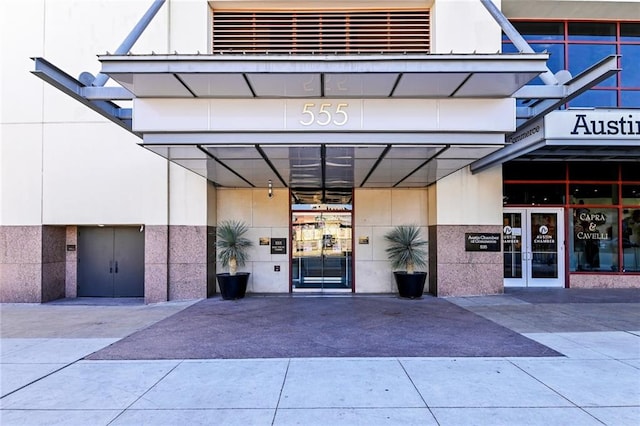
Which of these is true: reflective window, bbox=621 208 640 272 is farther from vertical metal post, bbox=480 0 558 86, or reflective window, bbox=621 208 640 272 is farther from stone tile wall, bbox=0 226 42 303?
stone tile wall, bbox=0 226 42 303

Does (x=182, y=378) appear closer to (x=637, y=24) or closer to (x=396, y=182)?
(x=396, y=182)

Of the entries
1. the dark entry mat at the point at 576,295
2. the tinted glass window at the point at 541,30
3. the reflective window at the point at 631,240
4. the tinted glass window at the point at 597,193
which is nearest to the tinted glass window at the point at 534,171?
the tinted glass window at the point at 597,193

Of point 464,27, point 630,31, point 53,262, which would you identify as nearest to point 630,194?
point 630,31

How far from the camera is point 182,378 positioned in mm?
5227

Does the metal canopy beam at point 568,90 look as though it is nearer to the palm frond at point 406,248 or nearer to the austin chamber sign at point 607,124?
the austin chamber sign at point 607,124

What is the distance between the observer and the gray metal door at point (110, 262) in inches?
480

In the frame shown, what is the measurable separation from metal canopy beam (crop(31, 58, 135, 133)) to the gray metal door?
5173 millimetres

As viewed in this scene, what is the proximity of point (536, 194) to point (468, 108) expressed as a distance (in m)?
7.34

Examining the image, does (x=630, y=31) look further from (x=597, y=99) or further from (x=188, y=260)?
Answer: (x=188, y=260)

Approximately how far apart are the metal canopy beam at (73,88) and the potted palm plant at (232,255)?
447cm

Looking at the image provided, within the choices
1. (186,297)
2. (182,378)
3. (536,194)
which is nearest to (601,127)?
(536,194)

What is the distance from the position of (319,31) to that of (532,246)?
364 inches

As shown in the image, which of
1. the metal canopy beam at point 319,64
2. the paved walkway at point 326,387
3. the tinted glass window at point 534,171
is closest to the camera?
the paved walkway at point 326,387

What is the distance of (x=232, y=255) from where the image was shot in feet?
38.4
